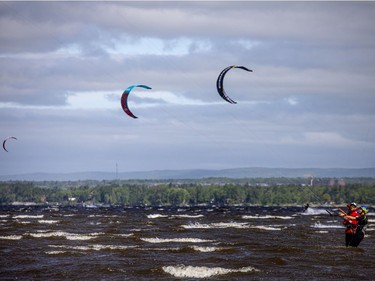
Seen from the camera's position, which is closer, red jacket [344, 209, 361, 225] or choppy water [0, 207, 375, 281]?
choppy water [0, 207, 375, 281]

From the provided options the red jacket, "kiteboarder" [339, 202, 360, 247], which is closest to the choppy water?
"kiteboarder" [339, 202, 360, 247]

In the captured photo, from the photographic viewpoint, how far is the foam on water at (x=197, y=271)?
2963cm

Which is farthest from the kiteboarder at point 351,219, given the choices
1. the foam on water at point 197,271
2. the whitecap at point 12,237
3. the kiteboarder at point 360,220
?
the whitecap at point 12,237

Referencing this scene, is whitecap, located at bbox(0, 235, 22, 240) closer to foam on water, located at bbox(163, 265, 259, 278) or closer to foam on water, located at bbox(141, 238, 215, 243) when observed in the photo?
foam on water, located at bbox(141, 238, 215, 243)

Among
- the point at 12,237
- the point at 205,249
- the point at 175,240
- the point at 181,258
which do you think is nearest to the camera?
the point at 181,258

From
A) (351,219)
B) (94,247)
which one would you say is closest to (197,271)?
(351,219)

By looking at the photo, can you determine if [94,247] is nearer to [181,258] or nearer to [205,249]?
[205,249]

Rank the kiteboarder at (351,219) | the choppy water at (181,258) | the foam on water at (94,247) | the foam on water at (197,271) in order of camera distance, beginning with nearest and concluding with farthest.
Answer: the foam on water at (197,271) < the choppy water at (181,258) < the kiteboarder at (351,219) < the foam on water at (94,247)

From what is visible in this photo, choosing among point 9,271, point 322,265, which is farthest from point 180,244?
point 9,271

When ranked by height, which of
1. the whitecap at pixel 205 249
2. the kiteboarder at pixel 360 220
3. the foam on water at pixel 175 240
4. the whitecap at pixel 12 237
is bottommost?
the whitecap at pixel 205 249

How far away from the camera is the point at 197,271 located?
30.6 m

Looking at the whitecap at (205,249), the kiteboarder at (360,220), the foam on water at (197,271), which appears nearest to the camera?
the foam on water at (197,271)

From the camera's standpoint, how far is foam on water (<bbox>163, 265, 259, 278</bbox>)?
29628 mm

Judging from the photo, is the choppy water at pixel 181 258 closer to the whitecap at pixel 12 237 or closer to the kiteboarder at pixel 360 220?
the whitecap at pixel 12 237
